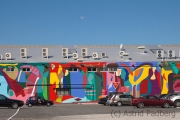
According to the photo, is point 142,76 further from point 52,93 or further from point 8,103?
point 8,103

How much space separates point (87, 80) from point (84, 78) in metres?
0.54

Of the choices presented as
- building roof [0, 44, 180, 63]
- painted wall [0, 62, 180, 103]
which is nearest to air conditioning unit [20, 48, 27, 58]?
building roof [0, 44, 180, 63]

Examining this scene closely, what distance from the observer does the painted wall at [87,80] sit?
59875 millimetres

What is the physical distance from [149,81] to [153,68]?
216 cm

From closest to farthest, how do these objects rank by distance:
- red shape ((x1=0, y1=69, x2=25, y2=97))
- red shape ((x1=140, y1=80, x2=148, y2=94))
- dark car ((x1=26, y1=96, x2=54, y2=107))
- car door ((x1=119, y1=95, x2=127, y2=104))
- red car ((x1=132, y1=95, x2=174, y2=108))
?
red car ((x1=132, y1=95, x2=174, y2=108)), car door ((x1=119, y1=95, x2=127, y2=104)), dark car ((x1=26, y1=96, x2=54, y2=107)), red shape ((x1=0, y1=69, x2=25, y2=97)), red shape ((x1=140, y1=80, x2=148, y2=94))

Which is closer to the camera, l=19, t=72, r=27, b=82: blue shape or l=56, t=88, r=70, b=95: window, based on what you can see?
l=19, t=72, r=27, b=82: blue shape

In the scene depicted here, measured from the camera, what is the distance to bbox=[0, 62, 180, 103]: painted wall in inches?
2357

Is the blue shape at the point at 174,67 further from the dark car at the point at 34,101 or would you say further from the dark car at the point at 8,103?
the dark car at the point at 8,103

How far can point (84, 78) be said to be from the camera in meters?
61.4

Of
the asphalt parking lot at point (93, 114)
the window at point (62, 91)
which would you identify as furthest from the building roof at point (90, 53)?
the asphalt parking lot at point (93, 114)

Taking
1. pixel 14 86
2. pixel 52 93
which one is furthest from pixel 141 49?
pixel 14 86

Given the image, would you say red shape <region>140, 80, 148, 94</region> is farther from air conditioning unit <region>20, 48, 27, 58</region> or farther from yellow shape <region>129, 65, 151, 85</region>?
air conditioning unit <region>20, 48, 27, 58</region>

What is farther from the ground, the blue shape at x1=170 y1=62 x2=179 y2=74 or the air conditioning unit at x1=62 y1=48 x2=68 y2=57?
the air conditioning unit at x1=62 y1=48 x2=68 y2=57

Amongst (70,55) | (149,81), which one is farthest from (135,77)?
(70,55)
